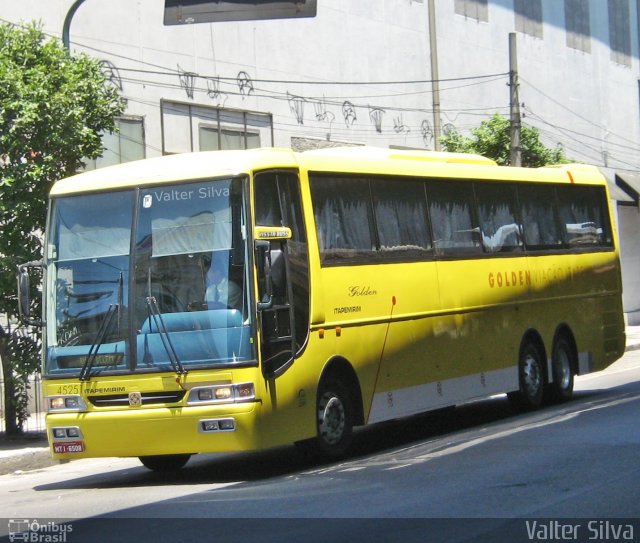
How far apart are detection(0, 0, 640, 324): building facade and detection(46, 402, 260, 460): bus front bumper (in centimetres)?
1107

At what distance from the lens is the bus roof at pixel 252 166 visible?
12641mm

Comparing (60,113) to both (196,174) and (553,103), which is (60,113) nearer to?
(196,174)

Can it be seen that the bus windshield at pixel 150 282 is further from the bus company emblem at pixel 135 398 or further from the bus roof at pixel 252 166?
the bus company emblem at pixel 135 398

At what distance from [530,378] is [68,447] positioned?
7728 millimetres

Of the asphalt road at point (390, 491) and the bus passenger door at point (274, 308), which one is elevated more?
the bus passenger door at point (274, 308)

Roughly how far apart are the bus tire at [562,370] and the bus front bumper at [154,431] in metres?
7.88

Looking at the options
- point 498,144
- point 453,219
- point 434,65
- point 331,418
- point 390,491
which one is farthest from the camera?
point 434,65

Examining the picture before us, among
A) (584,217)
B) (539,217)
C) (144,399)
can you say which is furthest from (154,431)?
(584,217)

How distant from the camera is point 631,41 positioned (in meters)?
48.3

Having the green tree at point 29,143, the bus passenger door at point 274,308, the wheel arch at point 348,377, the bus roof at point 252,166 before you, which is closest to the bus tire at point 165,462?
the wheel arch at point 348,377

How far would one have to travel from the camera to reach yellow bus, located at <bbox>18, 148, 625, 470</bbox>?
12219 millimetres

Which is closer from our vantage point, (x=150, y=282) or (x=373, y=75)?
(x=150, y=282)

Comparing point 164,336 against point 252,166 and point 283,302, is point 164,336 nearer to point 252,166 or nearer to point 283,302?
point 283,302

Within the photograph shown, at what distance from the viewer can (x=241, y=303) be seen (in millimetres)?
12188
